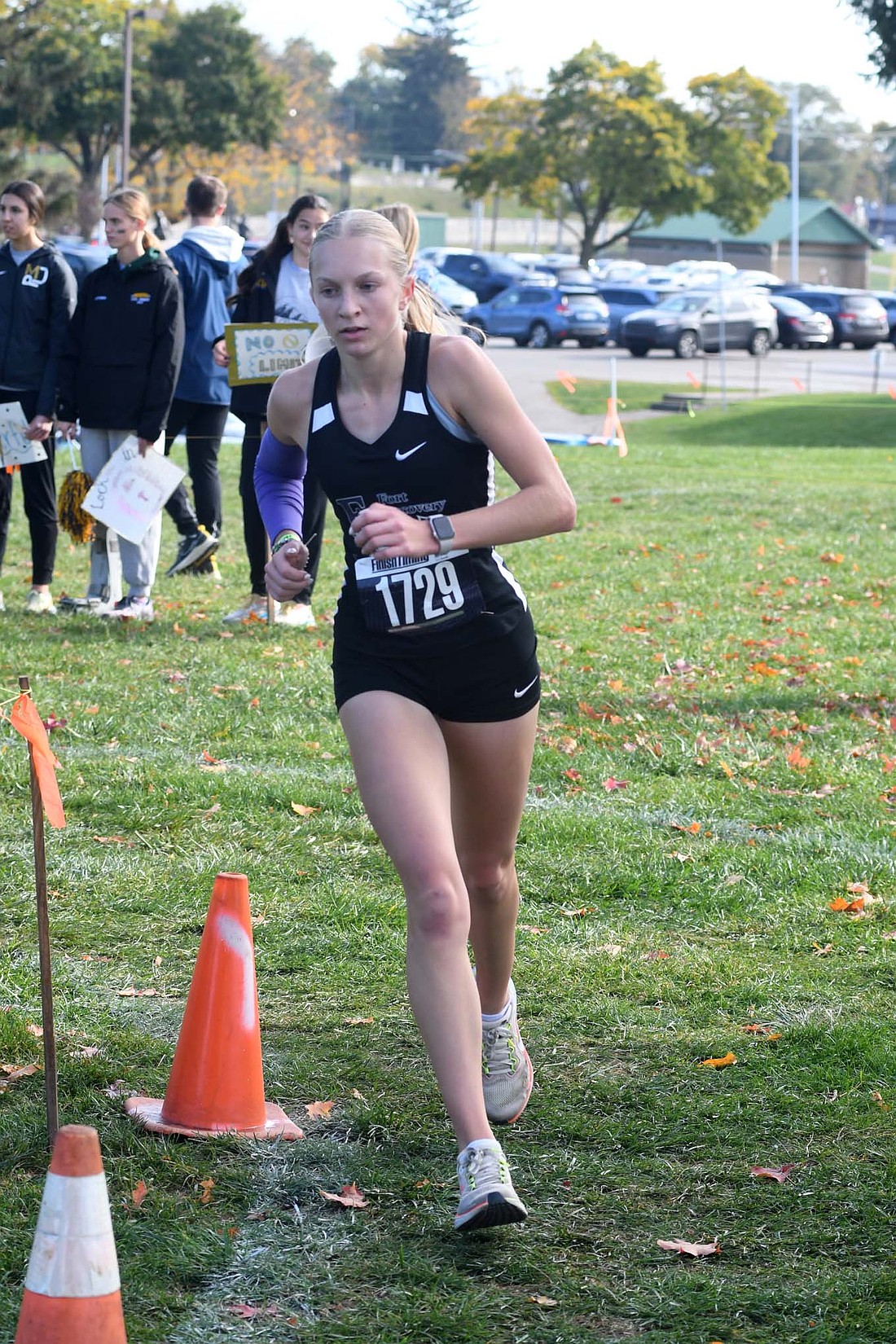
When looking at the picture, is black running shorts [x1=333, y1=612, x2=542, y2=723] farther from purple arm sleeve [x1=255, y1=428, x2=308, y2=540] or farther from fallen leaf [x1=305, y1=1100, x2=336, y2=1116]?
fallen leaf [x1=305, y1=1100, x2=336, y2=1116]

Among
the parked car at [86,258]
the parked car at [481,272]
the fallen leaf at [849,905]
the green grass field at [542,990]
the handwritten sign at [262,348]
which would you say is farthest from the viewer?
the parked car at [481,272]

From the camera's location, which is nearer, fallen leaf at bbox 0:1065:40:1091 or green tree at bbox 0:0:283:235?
fallen leaf at bbox 0:1065:40:1091

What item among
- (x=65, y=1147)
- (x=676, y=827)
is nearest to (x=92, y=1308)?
(x=65, y=1147)

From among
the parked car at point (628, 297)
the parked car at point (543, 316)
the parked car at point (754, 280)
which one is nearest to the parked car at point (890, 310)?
the parked car at point (754, 280)

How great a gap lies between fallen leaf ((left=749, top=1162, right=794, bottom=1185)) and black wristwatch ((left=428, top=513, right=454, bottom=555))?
1.54 metres

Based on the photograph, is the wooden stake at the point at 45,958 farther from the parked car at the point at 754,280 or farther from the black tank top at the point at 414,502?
the parked car at the point at 754,280

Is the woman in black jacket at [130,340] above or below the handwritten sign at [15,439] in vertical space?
above

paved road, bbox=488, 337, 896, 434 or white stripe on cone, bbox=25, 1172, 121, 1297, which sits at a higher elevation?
paved road, bbox=488, 337, 896, 434

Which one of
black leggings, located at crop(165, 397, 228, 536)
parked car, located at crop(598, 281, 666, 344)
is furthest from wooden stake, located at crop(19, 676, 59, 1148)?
parked car, located at crop(598, 281, 666, 344)

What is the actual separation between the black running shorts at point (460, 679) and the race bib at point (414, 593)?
0.28 ft

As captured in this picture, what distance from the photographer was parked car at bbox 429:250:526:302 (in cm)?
5244

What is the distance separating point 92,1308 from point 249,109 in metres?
65.0

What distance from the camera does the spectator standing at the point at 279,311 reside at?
8836 mm

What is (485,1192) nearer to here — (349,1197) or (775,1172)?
(349,1197)
